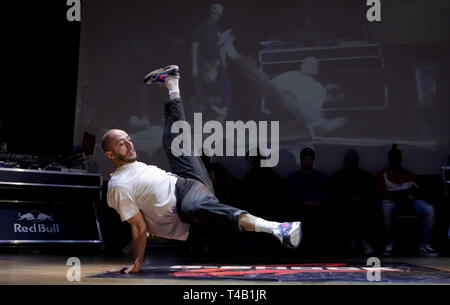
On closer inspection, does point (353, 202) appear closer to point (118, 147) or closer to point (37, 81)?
point (118, 147)

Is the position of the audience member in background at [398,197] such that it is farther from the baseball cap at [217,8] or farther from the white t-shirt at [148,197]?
the white t-shirt at [148,197]

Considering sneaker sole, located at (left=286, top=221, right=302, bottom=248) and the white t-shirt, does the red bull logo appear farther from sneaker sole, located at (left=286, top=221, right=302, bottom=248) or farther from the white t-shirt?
sneaker sole, located at (left=286, top=221, right=302, bottom=248)

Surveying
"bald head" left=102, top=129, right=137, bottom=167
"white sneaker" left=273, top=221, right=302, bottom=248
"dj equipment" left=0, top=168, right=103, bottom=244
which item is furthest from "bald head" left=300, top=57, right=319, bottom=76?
"white sneaker" left=273, top=221, right=302, bottom=248

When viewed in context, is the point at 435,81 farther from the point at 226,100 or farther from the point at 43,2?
the point at 43,2

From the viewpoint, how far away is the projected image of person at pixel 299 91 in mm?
7137

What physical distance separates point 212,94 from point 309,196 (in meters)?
1.87

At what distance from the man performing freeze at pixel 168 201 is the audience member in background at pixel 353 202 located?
3244 mm

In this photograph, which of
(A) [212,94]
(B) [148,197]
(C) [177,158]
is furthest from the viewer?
(A) [212,94]

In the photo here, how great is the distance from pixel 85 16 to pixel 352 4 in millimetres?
3636

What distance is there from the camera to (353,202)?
6664mm

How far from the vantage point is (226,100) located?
728cm

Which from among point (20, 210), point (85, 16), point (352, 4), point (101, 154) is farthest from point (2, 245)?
point (352, 4)

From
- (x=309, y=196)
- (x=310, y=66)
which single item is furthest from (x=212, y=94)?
(x=309, y=196)

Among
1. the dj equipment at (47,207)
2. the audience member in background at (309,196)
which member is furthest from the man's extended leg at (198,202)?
the audience member in background at (309,196)
